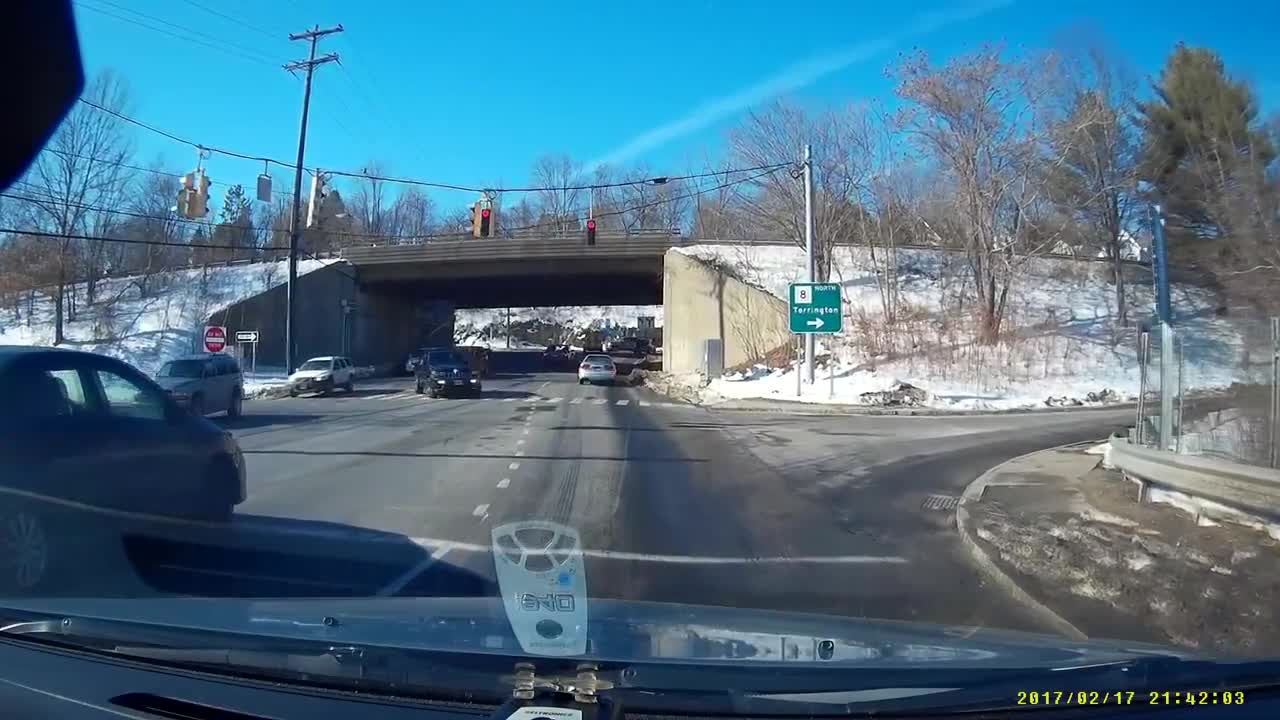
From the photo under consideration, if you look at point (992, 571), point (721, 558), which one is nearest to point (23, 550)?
point (721, 558)

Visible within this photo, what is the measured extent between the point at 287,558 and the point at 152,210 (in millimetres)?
30562

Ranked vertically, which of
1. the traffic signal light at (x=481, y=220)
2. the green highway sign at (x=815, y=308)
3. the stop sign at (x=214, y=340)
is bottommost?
the stop sign at (x=214, y=340)

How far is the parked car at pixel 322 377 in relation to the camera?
36125mm

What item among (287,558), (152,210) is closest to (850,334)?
(152,210)

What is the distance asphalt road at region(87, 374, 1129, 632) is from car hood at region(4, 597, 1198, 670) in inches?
78.0

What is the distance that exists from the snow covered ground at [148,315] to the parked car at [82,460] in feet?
71.0

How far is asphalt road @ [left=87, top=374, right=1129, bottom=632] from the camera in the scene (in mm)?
7074

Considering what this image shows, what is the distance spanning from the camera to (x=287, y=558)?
7.77 m

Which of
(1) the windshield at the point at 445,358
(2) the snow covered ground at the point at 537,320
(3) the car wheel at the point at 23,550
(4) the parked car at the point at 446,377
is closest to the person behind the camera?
(3) the car wheel at the point at 23,550

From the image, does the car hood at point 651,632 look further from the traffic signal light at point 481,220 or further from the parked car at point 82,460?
the traffic signal light at point 481,220

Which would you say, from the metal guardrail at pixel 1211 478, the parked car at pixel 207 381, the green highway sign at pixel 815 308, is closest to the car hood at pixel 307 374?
the parked car at pixel 207 381

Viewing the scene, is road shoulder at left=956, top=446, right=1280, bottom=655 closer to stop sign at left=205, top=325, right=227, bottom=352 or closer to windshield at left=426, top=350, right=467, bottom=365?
stop sign at left=205, top=325, right=227, bottom=352

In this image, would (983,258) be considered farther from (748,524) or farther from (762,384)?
(748,524)

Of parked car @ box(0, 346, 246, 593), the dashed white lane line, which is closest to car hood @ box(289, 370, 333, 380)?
parked car @ box(0, 346, 246, 593)
